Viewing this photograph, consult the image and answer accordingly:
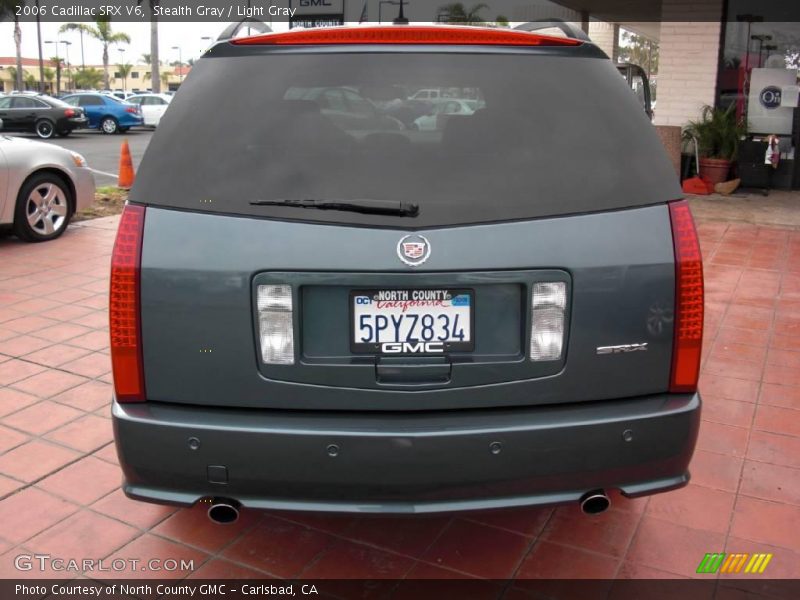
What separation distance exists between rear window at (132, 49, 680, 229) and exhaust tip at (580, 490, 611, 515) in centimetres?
86

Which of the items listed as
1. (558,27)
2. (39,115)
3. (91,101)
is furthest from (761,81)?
(91,101)

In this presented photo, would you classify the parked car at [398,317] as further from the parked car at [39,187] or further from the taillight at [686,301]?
the parked car at [39,187]

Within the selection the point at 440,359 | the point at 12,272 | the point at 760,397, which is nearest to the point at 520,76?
the point at 440,359

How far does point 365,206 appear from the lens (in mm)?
2303

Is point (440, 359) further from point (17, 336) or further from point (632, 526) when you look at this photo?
point (17, 336)

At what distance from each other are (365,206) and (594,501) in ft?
3.78

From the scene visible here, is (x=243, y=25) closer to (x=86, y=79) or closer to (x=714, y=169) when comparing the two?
(x=714, y=169)

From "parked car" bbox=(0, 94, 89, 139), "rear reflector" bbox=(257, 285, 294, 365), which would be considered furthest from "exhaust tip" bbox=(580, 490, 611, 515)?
"parked car" bbox=(0, 94, 89, 139)

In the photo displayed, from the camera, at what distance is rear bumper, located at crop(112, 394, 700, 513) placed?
2.30m

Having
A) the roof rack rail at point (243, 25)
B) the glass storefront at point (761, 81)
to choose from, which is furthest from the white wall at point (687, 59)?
the roof rack rail at point (243, 25)

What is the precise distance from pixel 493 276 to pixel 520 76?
0.68 meters

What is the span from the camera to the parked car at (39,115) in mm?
25516

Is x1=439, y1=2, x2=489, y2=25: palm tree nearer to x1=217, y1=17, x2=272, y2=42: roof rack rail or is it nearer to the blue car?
the blue car

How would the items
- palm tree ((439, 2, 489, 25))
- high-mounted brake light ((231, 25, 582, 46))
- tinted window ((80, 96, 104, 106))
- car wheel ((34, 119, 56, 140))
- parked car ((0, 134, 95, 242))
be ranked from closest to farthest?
high-mounted brake light ((231, 25, 582, 46)), parked car ((0, 134, 95, 242)), car wheel ((34, 119, 56, 140)), palm tree ((439, 2, 489, 25)), tinted window ((80, 96, 104, 106))
